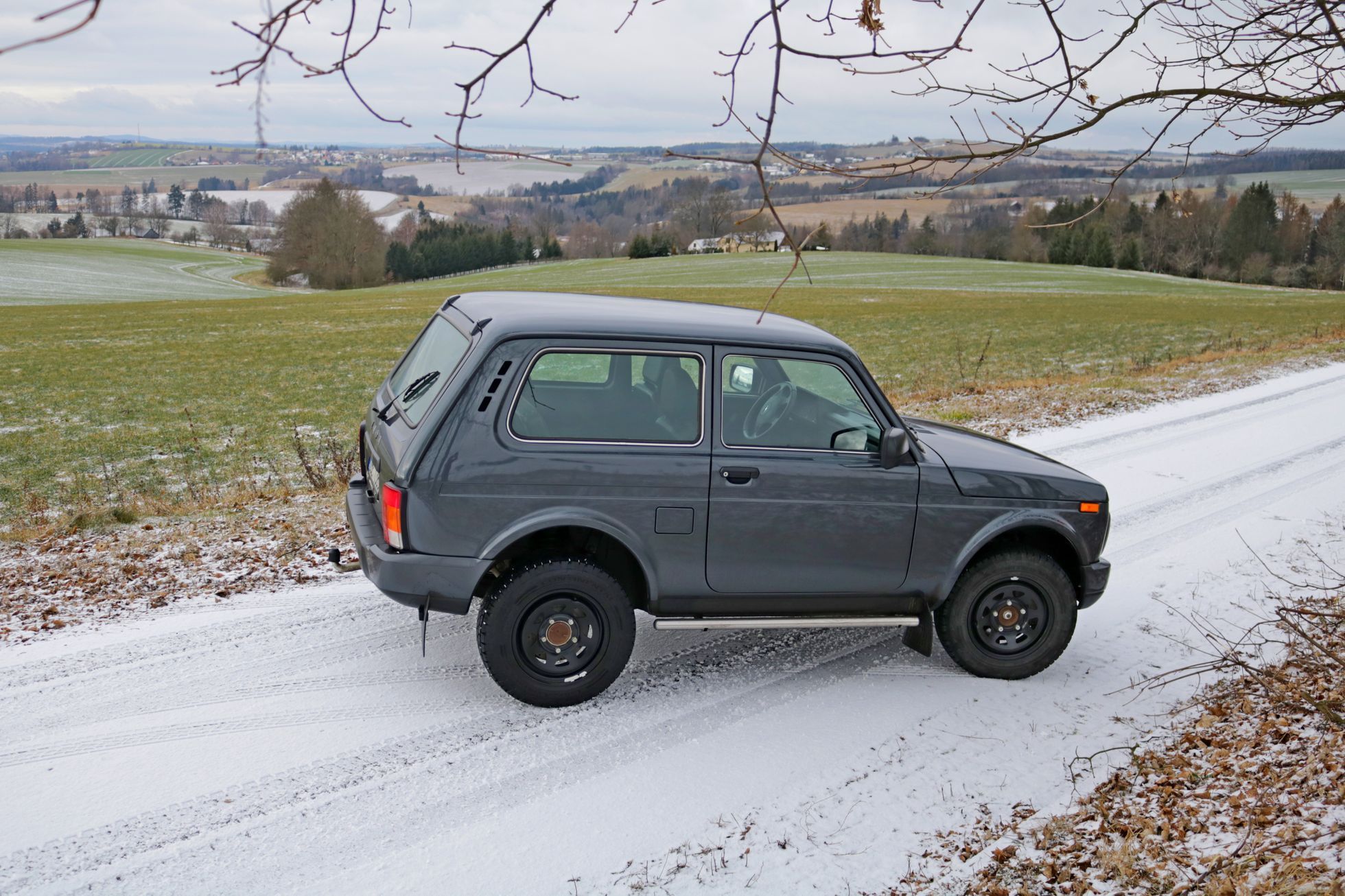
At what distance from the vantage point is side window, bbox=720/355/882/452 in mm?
5105

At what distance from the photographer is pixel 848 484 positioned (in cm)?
514

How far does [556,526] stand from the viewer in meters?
4.79

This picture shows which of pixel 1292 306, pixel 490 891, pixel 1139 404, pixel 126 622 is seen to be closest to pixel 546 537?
pixel 490 891

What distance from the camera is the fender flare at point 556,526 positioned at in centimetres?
477

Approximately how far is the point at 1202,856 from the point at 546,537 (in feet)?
10.4

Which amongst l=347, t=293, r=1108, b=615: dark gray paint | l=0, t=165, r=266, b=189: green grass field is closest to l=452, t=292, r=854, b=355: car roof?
l=347, t=293, r=1108, b=615: dark gray paint

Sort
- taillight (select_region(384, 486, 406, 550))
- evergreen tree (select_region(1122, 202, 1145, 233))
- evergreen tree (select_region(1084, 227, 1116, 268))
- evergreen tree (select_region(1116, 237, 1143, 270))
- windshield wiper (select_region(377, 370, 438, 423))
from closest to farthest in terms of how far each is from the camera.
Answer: taillight (select_region(384, 486, 406, 550)), windshield wiper (select_region(377, 370, 438, 423)), evergreen tree (select_region(1116, 237, 1143, 270)), evergreen tree (select_region(1084, 227, 1116, 268)), evergreen tree (select_region(1122, 202, 1145, 233))

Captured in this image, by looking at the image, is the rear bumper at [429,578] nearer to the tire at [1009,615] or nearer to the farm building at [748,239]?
the farm building at [748,239]

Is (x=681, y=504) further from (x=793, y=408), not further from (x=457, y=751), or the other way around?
(x=457, y=751)

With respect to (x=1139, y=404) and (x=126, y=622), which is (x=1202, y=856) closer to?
(x=126, y=622)

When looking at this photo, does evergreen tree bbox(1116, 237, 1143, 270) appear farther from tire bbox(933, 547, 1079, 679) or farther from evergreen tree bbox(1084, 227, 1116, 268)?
tire bbox(933, 547, 1079, 679)

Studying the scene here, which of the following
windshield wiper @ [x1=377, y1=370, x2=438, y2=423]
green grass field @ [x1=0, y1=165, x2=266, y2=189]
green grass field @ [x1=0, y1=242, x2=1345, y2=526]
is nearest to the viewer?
windshield wiper @ [x1=377, y1=370, x2=438, y2=423]

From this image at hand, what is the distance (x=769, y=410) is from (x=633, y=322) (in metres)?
0.84

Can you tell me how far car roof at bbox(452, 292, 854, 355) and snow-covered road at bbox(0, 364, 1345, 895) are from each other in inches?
72.9
